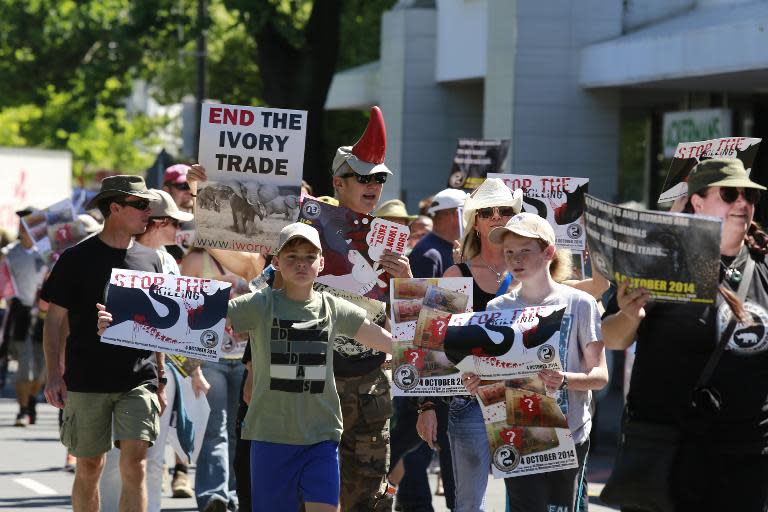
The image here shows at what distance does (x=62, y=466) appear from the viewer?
503 inches

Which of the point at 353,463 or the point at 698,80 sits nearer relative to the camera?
the point at 353,463

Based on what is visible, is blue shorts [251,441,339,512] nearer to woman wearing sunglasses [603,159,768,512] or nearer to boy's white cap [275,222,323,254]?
boy's white cap [275,222,323,254]

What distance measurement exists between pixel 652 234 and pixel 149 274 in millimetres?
2718

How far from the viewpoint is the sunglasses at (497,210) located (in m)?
7.45

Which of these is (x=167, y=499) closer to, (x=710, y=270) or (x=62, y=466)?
(x=62, y=466)

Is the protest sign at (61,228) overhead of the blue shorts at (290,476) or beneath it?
overhead

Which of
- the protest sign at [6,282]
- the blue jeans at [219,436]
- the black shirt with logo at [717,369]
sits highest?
the black shirt with logo at [717,369]

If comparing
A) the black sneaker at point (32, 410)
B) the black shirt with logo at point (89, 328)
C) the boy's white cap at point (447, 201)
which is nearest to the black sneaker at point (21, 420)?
the black sneaker at point (32, 410)

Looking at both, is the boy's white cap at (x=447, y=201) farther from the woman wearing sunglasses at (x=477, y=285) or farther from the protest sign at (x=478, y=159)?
the protest sign at (x=478, y=159)

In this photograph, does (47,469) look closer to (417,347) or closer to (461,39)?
(417,347)

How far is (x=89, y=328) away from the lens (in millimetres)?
8078

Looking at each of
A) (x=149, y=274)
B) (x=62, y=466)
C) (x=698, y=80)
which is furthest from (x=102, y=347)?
(x=698, y=80)

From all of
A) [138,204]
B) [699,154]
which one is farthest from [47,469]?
[699,154]

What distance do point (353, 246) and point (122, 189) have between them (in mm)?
1471
